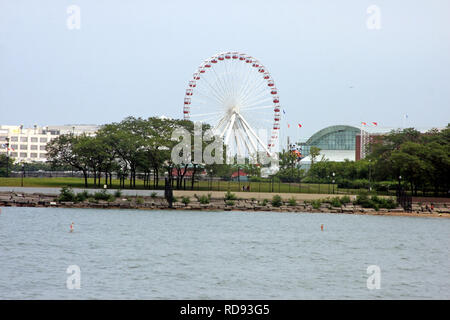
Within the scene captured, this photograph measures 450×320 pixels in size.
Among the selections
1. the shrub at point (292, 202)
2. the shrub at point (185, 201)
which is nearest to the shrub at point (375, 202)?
the shrub at point (292, 202)

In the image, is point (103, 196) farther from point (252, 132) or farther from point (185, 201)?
point (252, 132)

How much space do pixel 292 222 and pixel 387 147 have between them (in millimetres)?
48054

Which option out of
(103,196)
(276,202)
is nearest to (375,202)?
(276,202)

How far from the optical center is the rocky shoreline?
241ft

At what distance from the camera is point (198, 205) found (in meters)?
77.4

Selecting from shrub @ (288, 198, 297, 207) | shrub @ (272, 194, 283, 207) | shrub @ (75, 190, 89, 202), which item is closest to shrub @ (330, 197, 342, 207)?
shrub @ (288, 198, 297, 207)

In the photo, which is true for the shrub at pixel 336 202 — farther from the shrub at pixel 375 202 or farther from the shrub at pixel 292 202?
the shrub at pixel 292 202

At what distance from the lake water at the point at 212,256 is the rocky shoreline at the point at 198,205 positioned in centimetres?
391

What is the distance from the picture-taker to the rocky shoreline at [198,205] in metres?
73.4

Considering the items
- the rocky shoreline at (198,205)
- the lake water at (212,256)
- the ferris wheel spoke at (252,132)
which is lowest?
the lake water at (212,256)

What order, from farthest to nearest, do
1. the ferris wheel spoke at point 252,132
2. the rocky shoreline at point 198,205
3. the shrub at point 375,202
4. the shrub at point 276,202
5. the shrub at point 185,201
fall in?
1. the ferris wheel spoke at point 252,132
2. the shrub at point 276,202
3. the shrub at point 375,202
4. the shrub at point 185,201
5. the rocky shoreline at point 198,205

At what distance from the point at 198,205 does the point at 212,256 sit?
35264 millimetres
